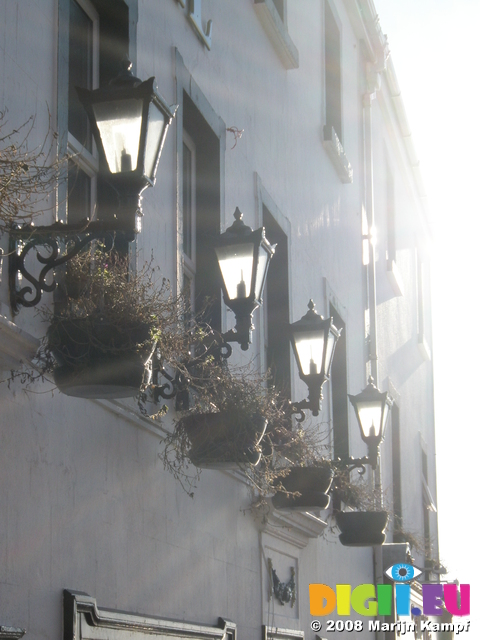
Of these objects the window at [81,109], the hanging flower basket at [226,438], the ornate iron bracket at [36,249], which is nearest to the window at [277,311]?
the hanging flower basket at [226,438]

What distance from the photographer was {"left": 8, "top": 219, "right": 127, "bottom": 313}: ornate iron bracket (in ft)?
13.5

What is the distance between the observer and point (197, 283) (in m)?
7.36

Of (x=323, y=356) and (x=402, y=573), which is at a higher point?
(x=323, y=356)

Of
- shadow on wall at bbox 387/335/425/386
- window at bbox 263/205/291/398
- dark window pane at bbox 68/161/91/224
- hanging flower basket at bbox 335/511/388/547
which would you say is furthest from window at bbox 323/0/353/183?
dark window pane at bbox 68/161/91/224

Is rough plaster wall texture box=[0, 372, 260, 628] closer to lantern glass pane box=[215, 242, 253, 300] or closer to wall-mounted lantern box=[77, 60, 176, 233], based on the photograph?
lantern glass pane box=[215, 242, 253, 300]

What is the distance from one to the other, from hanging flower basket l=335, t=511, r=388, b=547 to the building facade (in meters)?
0.36

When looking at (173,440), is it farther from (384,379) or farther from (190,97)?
(384,379)

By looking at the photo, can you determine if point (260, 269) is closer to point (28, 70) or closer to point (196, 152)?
point (28, 70)

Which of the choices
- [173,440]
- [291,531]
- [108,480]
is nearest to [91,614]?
[108,480]

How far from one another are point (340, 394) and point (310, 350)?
15.9 feet

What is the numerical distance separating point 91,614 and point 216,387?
4.81ft

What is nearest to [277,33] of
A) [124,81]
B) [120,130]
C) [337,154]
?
[337,154]

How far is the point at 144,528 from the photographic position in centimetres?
581

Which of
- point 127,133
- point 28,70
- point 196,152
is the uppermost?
point 196,152
